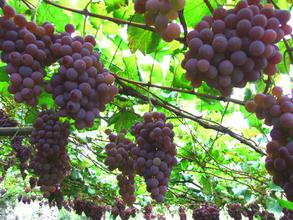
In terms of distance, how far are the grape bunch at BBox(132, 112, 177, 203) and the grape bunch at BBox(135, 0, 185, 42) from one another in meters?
0.53

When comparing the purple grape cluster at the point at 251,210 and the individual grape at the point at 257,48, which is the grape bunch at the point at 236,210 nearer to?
the purple grape cluster at the point at 251,210

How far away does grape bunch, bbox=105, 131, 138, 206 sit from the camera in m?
1.47

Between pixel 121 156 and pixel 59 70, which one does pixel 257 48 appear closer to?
pixel 59 70

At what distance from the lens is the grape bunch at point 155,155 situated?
126 cm

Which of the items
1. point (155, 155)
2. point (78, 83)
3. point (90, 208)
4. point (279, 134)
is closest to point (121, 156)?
point (155, 155)

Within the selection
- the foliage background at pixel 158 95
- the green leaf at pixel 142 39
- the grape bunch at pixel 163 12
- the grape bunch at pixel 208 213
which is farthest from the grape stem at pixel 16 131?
the grape bunch at pixel 208 213

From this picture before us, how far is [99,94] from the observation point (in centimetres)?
94

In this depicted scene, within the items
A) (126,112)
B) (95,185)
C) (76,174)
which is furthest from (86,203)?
(126,112)

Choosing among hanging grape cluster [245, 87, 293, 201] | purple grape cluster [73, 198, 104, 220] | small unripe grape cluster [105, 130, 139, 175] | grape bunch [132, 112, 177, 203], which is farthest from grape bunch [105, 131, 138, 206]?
purple grape cluster [73, 198, 104, 220]

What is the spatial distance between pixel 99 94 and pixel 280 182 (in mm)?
513

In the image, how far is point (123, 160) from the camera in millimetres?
1483

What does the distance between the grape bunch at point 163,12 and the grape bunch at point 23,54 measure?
1.04ft

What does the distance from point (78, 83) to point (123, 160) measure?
641mm

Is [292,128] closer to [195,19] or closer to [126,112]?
[195,19]
